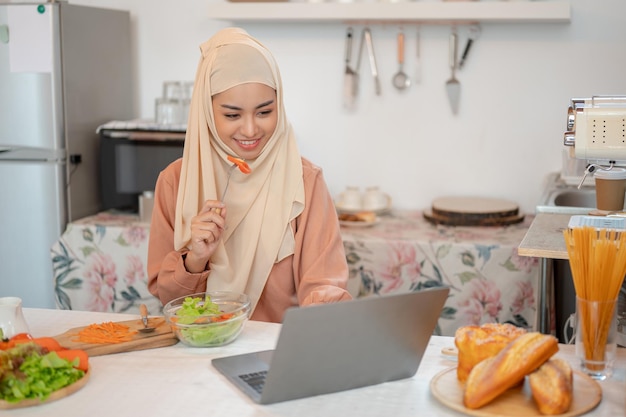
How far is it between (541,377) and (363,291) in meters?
1.61

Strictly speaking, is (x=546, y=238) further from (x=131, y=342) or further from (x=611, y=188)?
(x=131, y=342)

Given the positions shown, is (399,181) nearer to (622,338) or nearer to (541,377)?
(622,338)

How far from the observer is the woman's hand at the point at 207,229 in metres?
1.85

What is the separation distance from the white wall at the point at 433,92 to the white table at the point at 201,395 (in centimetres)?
176

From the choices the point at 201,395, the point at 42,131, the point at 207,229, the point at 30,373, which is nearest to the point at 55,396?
the point at 30,373

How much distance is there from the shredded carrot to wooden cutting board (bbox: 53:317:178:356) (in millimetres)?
12

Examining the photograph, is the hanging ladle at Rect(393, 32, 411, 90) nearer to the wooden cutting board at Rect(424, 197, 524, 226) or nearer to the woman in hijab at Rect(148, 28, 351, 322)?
the wooden cutting board at Rect(424, 197, 524, 226)

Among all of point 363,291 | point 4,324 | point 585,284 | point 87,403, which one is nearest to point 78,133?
point 363,291

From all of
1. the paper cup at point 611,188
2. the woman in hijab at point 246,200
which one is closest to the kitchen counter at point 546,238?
the paper cup at point 611,188

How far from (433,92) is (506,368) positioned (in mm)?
2107

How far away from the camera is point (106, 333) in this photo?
1585 mm

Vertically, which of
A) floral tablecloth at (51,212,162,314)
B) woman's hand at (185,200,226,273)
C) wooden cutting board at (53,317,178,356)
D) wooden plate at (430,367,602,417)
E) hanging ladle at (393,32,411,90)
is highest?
hanging ladle at (393,32,411,90)

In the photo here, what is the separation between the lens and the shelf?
9.49 ft

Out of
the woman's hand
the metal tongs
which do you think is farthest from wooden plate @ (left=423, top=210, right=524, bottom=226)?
the woman's hand
